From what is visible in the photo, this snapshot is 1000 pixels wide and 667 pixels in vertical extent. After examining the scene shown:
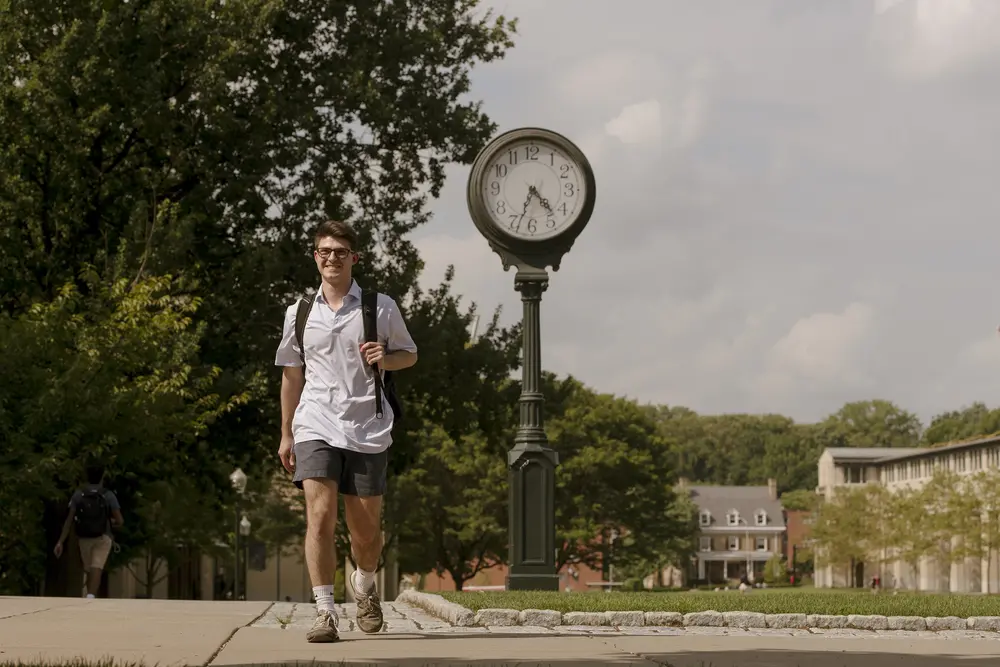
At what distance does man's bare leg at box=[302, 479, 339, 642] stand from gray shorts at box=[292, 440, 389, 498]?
6 cm

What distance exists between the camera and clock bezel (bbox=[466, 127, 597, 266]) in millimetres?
15234

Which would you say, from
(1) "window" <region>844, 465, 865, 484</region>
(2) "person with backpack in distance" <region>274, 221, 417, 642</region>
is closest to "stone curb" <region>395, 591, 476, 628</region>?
(2) "person with backpack in distance" <region>274, 221, 417, 642</region>

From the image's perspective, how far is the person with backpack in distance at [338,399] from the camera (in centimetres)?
815

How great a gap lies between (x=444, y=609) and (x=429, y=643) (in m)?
2.68

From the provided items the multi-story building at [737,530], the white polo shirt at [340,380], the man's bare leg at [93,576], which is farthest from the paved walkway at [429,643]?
the multi-story building at [737,530]

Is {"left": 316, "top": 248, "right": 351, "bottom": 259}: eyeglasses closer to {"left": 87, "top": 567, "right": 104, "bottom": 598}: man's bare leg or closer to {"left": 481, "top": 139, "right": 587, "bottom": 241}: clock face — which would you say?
{"left": 481, "top": 139, "right": 587, "bottom": 241}: clock face

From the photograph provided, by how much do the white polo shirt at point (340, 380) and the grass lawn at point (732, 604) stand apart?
8.54 ft

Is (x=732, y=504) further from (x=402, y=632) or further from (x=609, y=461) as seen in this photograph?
(x=402, y=632)

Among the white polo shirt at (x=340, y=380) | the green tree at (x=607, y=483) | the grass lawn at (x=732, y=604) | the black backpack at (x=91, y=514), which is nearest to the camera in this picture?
the white polo shirt at (x=340, y=380)

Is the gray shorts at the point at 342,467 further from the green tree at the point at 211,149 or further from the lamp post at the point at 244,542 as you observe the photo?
the lamp post at the point at 244,542

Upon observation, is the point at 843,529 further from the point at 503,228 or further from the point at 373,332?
the point at 373,332

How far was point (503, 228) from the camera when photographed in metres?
15.4

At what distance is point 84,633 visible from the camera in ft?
27.7

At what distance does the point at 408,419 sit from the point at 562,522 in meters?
29.5
